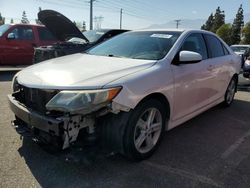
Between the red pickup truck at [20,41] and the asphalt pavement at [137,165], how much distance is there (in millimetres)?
6483

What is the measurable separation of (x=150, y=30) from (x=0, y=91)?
415 centimetres

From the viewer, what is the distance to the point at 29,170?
10.6 ft

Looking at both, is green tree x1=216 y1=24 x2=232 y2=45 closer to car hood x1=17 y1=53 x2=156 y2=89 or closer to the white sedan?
the white sedan

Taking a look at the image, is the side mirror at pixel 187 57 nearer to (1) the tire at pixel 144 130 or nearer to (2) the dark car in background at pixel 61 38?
(1) the tire at pixel 144 130

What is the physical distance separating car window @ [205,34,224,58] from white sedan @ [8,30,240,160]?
1.18 feet

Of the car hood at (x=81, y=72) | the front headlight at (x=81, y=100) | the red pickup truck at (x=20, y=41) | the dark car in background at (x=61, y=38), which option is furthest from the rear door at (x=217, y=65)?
the red pickup truck at (x=20, y=41)

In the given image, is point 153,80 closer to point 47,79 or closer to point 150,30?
point 47,79

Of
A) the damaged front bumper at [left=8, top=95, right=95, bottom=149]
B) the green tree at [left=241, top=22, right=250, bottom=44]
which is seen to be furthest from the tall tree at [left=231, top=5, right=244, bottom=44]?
the damaged front bumper at [left=8, top=95, right=95, bottom=149]

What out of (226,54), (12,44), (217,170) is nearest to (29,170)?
(217,170)

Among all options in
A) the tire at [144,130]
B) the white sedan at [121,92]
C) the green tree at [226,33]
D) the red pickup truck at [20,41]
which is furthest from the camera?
the green tree at [226,33]

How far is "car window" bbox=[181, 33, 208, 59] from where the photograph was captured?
4359 millimetres

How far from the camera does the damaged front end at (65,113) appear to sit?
284 cm

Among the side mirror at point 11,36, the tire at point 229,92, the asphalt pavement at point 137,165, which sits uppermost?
the side mirror at point 11,36

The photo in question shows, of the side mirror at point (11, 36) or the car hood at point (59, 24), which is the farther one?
the side mirror at point (11, 36)
